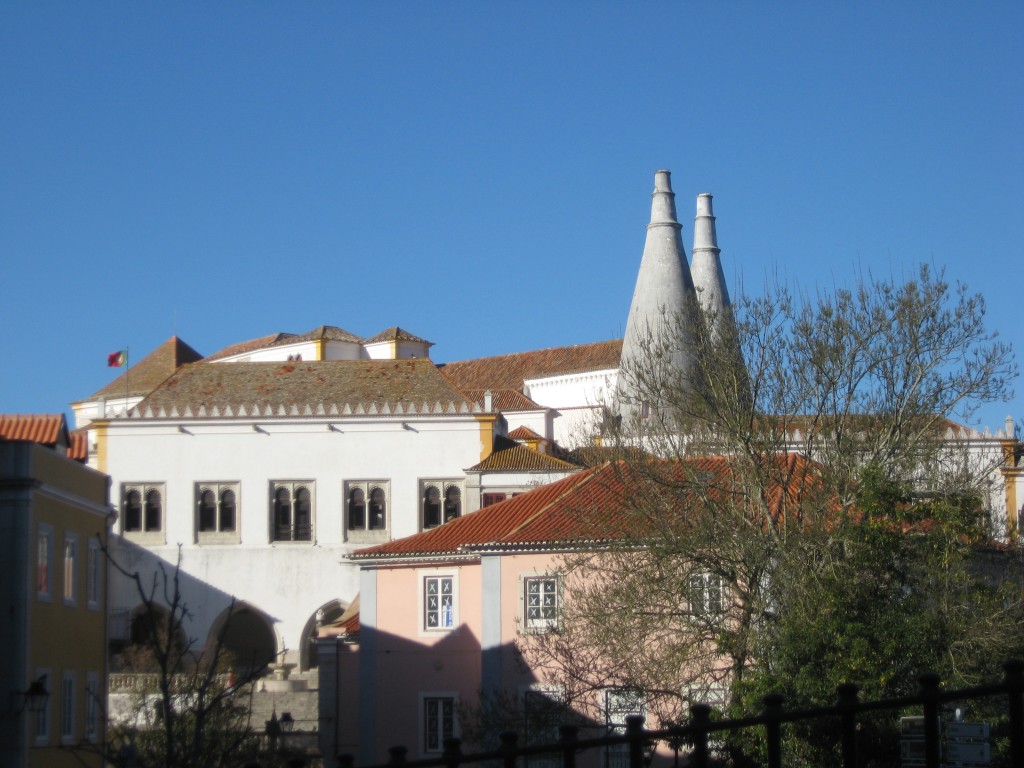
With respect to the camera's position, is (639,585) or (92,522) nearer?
(639,585)

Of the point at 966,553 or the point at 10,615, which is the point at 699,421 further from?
the point at 10,615

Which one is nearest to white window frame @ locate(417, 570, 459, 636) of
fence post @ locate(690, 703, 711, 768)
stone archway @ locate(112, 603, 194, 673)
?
stone archway @ locate(112, 603, 194, 673)

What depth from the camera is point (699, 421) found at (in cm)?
2903

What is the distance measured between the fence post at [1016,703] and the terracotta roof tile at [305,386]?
144 ft

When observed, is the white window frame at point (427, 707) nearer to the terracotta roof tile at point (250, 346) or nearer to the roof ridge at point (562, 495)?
the roof ridge at point (562, 495)

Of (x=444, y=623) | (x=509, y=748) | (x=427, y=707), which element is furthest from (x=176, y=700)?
(x=509, y=748)

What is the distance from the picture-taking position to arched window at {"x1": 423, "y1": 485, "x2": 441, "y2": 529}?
50.6m

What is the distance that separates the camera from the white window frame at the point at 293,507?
50.8 metres

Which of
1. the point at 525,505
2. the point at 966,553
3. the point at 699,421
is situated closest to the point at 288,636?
the point at 525,505

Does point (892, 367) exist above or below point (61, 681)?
above

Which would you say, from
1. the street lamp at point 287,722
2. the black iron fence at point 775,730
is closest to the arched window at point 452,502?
the street lamp at point 287,722

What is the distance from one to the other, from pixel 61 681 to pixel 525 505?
13661 mm

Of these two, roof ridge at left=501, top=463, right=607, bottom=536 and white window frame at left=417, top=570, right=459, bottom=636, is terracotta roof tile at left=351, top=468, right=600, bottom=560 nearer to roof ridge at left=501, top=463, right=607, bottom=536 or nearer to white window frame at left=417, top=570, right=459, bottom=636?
roof ridge at left=501, top=463, right=607, bottom=536

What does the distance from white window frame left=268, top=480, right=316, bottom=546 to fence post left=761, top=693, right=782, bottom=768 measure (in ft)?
144
